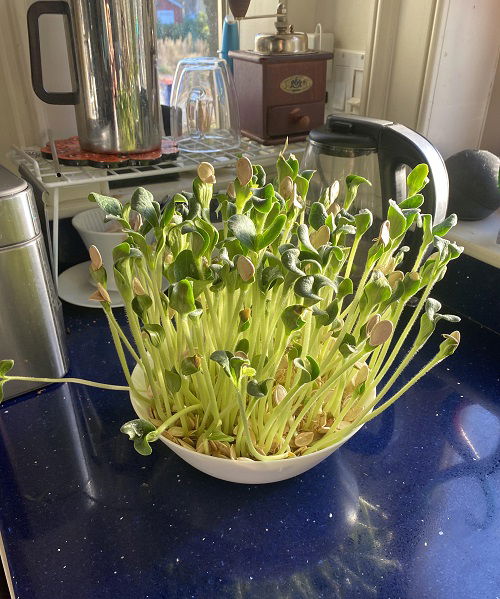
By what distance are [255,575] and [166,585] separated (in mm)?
77

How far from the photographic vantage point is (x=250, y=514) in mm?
520

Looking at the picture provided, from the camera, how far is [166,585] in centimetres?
46

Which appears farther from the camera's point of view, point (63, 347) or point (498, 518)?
point (63, 347)

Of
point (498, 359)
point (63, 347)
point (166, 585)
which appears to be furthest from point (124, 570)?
point (498, 359)

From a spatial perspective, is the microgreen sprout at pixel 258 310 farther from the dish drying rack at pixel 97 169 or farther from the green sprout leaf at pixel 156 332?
the dish drying rack at pixel 97 169

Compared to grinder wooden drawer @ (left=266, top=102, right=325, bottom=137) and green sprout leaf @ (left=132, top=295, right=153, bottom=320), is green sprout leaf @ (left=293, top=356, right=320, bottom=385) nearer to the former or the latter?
green sprout leaf @ (left=132, top=295, right=153, bottom=320)

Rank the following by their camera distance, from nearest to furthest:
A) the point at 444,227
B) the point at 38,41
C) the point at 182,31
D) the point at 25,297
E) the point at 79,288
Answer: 1. the point at 444,227
2. the point at 25,297
3. the point at 38,41
4. the point at 79,288
5. the point at 182,31

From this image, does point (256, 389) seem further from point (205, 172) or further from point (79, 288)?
point (79, 288)

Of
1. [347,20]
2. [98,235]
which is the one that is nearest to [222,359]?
[98,235]

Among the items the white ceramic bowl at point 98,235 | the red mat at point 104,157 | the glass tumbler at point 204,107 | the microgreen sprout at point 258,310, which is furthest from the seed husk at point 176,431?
the glass tumbler at point 204,107

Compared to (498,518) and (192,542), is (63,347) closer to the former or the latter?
(192,542)

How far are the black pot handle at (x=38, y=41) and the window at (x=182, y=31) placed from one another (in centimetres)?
42

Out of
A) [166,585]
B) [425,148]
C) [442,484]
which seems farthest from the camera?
[425,148]

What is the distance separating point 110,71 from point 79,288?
34cm
